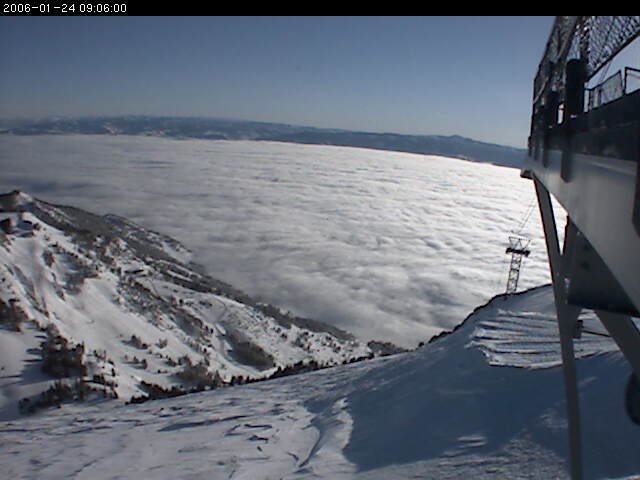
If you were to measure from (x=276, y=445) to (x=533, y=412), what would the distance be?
126 inches

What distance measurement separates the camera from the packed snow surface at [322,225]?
47.1 metres

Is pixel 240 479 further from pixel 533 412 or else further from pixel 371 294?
pixel 371 294

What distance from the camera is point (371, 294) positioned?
Answer: 49.2 meters

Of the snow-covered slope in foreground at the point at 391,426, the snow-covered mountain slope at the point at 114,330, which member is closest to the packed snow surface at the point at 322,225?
the snow-covered mountain slope at the point at 114,330

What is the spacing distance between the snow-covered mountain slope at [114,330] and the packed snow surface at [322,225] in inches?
555

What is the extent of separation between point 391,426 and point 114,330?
48.1 feet

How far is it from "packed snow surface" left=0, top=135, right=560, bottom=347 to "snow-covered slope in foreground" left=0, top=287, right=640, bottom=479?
2880cm

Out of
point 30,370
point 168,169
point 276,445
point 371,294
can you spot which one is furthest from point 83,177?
point 276,445

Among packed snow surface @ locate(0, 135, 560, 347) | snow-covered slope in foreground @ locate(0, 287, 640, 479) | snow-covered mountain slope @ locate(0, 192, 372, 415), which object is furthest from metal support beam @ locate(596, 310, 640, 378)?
→ packed snow surface @ locate(0, 135, 560, 347)

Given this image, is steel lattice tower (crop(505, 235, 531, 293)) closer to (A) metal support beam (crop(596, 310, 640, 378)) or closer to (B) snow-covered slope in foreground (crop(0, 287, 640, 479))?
(B) snow-covered slope in foreground (crop(0, 287, 640, 479))

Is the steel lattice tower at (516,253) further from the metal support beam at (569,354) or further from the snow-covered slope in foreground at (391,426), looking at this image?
the metal support beam at (569,354)

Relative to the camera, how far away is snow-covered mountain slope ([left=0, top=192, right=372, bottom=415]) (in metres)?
13.4

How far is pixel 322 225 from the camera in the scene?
8206 centimetres

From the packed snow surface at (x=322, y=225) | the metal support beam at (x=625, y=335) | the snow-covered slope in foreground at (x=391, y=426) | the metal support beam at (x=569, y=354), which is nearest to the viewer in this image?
the metal support beam at (x=625, y=335)
